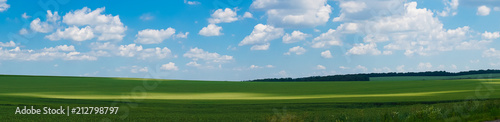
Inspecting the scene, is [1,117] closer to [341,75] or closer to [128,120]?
[128,120]

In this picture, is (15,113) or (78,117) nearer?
(78,117)

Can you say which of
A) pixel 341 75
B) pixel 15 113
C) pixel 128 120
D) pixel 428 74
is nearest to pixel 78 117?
pixel 128 120

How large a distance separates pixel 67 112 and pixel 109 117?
3.22 m

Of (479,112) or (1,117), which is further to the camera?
(1,117)

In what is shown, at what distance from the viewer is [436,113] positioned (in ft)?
48.6

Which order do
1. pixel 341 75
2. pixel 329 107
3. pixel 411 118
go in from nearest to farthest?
pixel 411 118, pixel 329 107, pixel 341 75

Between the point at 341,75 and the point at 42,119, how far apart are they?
83.2 m

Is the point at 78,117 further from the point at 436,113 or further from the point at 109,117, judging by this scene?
the point at 436,113

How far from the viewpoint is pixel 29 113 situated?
19594 mm

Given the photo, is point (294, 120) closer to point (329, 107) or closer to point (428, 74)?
point (329, 107)

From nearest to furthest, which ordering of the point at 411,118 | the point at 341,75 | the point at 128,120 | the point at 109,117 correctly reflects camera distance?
the point at 411,118
the point at 128,120
the point at 109,117
the point at 341,75

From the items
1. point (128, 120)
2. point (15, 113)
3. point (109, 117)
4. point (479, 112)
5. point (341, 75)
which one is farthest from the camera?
point (341, 75)

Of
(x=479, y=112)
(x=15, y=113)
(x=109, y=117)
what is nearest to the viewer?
(x=479, y=112)

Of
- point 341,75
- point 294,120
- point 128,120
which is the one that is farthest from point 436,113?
point 341,75
